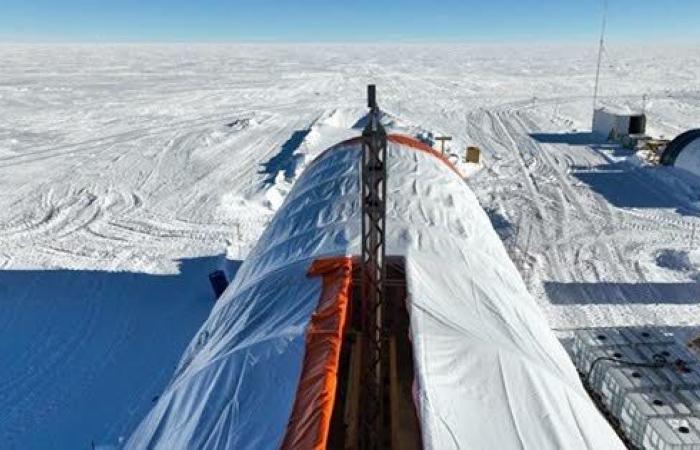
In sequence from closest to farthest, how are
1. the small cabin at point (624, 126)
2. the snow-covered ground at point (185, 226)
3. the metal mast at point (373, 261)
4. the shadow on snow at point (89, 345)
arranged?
the metal mast at point (373, 261) < the shadow on snow at point (89, 345) < the snow-covered ground at point (185, 226) < the small cabin at point (624, 126)

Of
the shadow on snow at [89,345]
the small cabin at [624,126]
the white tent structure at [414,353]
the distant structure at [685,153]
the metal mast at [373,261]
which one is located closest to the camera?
the white tent structure at [414,353]

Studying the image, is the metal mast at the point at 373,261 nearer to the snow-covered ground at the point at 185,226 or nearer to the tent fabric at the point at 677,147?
the snow-covered ground at the point at 185,226

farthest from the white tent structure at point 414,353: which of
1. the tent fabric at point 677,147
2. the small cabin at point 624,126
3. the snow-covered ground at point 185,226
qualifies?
the small cabin at point 624,126

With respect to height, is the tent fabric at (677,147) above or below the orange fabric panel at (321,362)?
below

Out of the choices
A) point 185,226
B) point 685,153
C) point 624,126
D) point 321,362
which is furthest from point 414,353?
point 624,126

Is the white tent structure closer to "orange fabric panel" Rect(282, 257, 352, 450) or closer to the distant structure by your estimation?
"orange fabric panel" Rect(282, 257, 352, 450)

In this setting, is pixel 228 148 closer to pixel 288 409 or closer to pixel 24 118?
pixel 24 118
